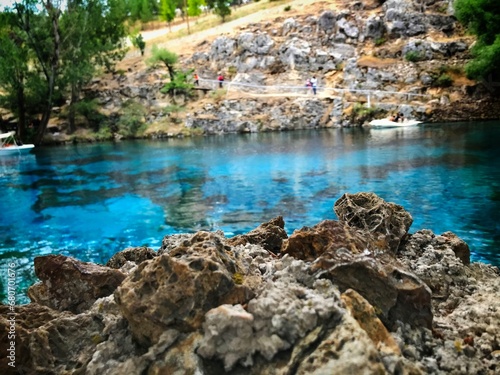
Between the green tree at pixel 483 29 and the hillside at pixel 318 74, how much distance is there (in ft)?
12.8

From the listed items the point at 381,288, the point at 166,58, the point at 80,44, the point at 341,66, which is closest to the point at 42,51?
the point at 80,44

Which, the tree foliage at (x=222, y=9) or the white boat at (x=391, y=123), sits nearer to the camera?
the white boat at (x=391, y=123)

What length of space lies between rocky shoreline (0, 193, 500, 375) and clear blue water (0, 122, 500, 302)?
480 cm

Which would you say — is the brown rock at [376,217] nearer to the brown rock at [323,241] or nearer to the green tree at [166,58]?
the brown rock at [323,241]

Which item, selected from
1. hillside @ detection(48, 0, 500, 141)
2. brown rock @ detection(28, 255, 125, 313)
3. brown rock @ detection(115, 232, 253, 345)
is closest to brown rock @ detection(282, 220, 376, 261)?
brown rock @ detection(115, 232, 253, 345)

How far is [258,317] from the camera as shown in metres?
3.56

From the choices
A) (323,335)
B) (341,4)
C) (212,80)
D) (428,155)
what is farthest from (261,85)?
(323,335)

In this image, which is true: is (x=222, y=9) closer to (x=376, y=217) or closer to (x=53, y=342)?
(x=376, y=217)

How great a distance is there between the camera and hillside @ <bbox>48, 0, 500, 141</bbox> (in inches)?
1710

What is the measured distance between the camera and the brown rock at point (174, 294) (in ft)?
12.4

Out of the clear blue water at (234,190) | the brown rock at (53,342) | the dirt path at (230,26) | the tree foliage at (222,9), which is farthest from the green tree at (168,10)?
the brown rock at (53,342)

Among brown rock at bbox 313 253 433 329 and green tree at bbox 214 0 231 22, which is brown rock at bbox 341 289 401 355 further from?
green tree at bbox 214 0 231 22

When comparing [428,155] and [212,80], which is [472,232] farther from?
[212,80]

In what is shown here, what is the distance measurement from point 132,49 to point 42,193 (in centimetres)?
5205
